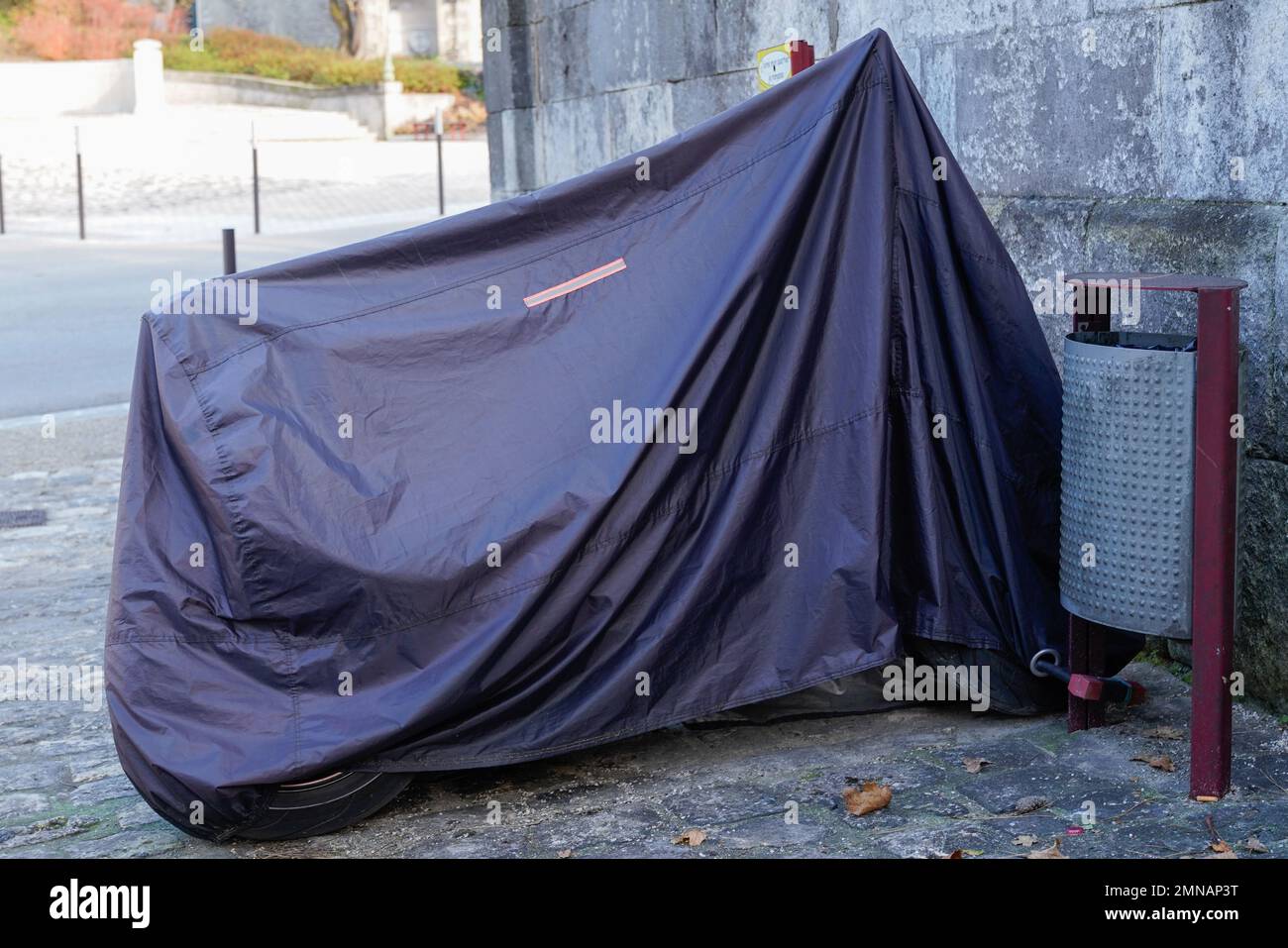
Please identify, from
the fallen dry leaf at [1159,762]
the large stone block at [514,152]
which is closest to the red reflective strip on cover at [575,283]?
the fallen dry leaf at [1159,762]

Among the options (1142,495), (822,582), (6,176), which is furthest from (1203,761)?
(6,176)

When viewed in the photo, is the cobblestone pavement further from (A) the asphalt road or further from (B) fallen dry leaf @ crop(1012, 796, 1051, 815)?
(A) the asphalt road

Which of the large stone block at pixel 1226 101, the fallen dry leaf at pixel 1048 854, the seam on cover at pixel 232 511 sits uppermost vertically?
the large stone block at pixel 1226 101

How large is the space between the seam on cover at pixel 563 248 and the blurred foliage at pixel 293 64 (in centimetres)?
3473

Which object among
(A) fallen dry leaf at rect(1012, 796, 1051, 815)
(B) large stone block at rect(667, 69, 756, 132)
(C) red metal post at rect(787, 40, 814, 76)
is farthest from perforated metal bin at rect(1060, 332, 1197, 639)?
(B) large stone block at rect(667, 69, 756, 132)

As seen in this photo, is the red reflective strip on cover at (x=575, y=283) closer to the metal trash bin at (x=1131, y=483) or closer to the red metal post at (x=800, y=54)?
the metal trash bin at (x=1131, y=483)

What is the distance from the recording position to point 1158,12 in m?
4.55

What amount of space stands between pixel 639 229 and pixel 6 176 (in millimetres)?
26224

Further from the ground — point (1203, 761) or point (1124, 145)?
point (1124, 145)

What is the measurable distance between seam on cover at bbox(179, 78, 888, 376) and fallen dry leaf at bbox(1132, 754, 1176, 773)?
1.87m

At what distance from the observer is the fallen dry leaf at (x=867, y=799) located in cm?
380

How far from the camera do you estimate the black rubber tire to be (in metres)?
3.75

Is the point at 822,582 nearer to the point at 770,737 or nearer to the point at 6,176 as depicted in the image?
the point at 770,737
